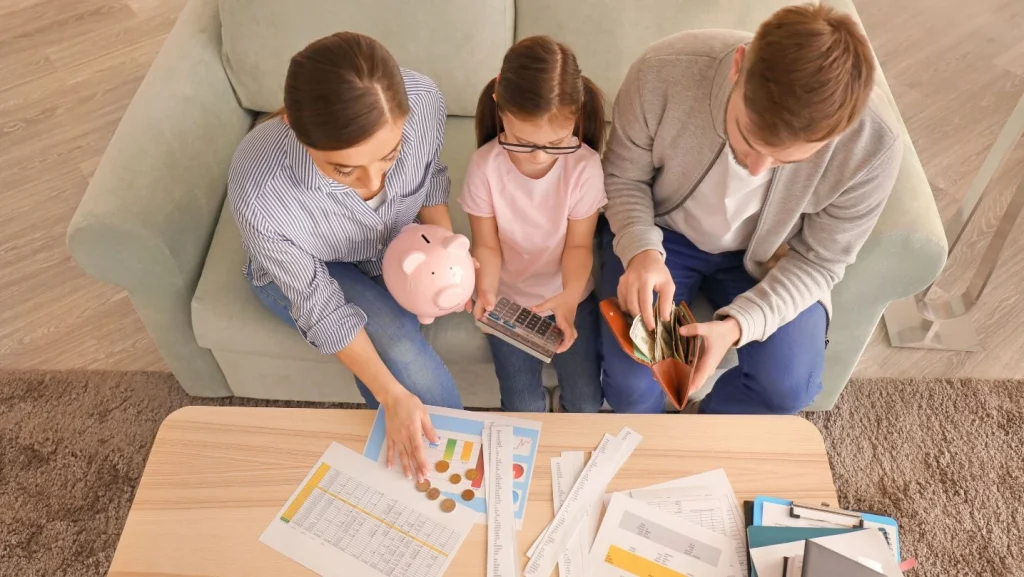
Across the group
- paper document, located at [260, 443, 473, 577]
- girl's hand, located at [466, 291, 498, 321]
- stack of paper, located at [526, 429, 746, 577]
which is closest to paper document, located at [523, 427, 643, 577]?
stack of paper, located at [526, 429, 746, 577]

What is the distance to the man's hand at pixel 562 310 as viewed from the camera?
141cm

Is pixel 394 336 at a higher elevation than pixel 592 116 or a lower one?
lower

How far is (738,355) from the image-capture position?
1.51 metres

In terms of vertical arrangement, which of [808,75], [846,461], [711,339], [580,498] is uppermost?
[808,75]

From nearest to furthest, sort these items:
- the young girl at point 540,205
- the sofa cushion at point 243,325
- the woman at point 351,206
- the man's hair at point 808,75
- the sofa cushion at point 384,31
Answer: the man's hair at point 808,75 → the woman at point 351,206 → the young girl at point 540,205 → the sofa cushion at point 243,325 → the sofa cushion at point 384,31

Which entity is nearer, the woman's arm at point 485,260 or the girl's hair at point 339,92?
the girl's hair at point 339,92

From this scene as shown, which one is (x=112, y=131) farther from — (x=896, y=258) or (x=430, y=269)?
(x=896, y=258)

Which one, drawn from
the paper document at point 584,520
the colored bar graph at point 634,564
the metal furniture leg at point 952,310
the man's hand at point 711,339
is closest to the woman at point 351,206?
the paper document at point 584,520

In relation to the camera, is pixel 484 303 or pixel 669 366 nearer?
pixel 669 366

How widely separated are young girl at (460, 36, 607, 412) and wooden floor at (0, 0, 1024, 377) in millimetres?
873

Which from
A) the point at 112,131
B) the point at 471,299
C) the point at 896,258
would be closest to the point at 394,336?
the point at 471,299

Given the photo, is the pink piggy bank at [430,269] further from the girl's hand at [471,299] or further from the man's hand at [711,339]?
the man's hand at [711,339]

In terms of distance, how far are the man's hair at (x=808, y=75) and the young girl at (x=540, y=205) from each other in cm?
30

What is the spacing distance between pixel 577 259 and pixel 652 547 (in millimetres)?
539
